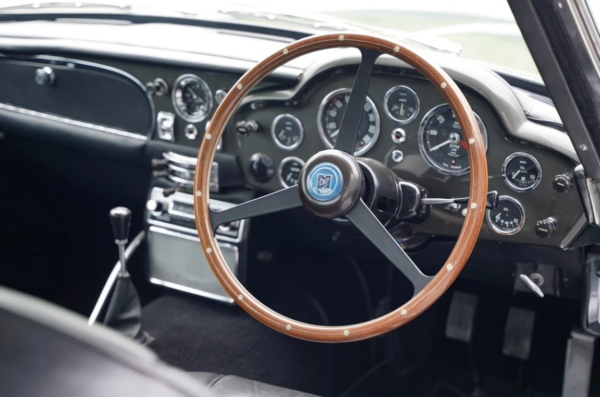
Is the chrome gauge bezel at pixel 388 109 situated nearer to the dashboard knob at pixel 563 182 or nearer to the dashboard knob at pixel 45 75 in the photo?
the dashboard knob at pixel 563 182

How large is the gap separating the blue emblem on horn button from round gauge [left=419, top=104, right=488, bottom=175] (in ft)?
1.49

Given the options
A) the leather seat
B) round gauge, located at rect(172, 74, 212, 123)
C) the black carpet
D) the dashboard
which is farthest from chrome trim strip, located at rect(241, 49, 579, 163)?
the leather seat

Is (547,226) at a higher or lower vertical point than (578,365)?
higher

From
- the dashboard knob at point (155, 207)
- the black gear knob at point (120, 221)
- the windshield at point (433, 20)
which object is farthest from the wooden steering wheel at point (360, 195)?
the dashboard knob at point (155, 207)

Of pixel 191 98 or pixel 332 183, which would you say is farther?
pixel 191 98

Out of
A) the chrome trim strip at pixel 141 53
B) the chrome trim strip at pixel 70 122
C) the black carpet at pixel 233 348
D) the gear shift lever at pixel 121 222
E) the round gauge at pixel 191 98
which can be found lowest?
the black carpet at pixel 233 348

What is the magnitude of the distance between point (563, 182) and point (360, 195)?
0.53 meters

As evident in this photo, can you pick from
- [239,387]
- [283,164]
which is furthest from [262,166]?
[239,387]

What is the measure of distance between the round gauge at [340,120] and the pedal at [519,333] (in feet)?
2.84

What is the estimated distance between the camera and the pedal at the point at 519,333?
2.48 m

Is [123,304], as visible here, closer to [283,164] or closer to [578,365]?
[283,164]

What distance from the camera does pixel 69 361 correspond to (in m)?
0.62

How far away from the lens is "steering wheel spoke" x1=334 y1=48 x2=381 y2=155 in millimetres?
1681

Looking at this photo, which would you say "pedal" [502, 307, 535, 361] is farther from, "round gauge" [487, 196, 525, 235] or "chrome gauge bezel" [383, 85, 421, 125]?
"chrome gauge bezel" [383, 85, 421, 125]
